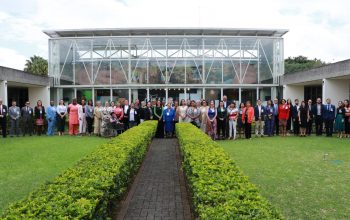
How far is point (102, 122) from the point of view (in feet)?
54.2

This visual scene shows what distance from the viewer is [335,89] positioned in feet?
65.4

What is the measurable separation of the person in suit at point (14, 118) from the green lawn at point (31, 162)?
2.71m

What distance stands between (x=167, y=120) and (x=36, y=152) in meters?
6.29

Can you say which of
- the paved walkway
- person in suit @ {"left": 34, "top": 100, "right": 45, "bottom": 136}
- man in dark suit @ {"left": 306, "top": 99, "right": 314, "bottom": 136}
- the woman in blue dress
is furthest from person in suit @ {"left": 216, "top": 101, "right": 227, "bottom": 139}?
person in suit @ {"left": 34, "top": 100, "right": 45, "bottom": 136}

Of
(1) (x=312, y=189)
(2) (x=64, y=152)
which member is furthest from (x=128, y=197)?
(2) (x=64, y=152)

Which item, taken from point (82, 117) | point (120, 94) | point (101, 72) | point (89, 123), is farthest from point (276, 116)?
point (101, 72)

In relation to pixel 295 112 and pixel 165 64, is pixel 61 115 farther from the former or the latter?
pixel 295 112

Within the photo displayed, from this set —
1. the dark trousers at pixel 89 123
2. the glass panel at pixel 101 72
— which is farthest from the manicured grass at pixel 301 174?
the glass panel at pixel 101 72

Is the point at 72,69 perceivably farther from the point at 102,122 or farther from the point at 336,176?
the point at 336,176

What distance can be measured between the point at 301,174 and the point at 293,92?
746 inches

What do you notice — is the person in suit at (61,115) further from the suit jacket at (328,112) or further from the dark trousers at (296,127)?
the suit jacket at (328,112)

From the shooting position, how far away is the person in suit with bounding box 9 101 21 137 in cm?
1658

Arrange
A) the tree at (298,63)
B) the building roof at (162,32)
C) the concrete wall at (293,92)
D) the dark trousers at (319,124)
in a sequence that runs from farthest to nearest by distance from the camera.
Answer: the tree at (298,63) → the building roof at (162,32) → the concrete wall at (293,92) → the dark trousers at (319,124)

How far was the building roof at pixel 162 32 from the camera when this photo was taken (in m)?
25.8
